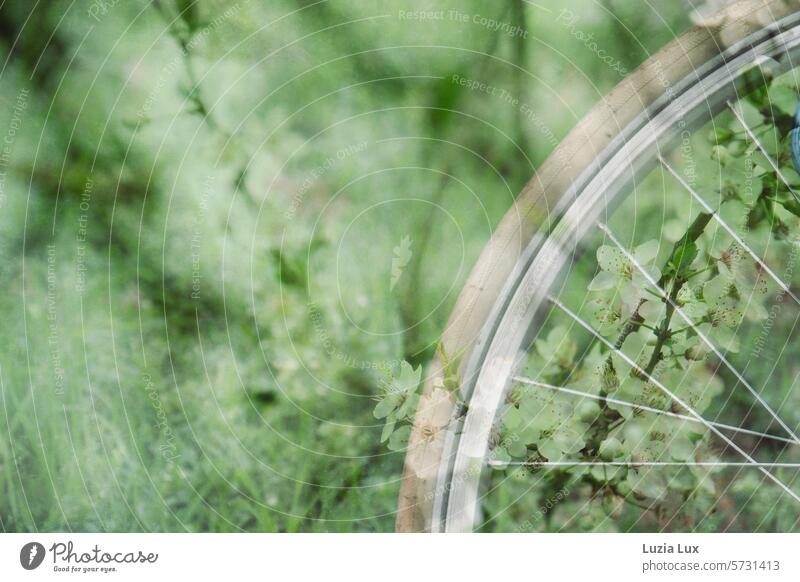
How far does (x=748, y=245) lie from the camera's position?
26.0 inches

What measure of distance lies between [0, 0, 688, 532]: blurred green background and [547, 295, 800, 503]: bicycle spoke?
11 cm

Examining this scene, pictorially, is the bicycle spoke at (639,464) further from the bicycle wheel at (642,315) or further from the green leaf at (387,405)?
the green leaf at (387,405)

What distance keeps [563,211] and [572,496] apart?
282 mm

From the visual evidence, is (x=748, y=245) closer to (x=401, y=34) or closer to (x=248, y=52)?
(x=401, y=34)

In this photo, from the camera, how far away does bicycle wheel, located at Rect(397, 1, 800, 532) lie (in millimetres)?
640

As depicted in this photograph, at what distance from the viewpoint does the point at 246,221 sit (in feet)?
2.10
